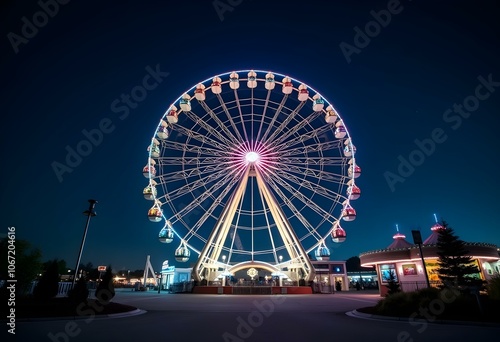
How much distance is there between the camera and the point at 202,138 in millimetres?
28094

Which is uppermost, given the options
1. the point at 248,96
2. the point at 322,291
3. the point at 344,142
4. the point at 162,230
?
the point at 248,96

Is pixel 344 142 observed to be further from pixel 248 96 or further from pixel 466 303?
pixel 466 303

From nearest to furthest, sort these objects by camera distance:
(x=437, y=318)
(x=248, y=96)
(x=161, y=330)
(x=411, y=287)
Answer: (x=161, y=330) < (x=437, y=318) < (x=411, y=287) < (x=248, y=96)

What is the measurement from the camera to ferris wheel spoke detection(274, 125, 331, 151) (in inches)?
1144

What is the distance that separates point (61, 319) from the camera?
31.6 feet

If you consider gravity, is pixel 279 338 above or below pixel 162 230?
below

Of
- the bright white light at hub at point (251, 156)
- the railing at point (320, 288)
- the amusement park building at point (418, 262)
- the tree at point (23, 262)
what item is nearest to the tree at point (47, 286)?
the tree at point (23, 262)

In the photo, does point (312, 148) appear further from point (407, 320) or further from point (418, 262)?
point (407, 320)

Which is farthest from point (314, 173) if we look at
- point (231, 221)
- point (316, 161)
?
point (231, 221)

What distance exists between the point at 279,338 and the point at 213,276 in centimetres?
2990

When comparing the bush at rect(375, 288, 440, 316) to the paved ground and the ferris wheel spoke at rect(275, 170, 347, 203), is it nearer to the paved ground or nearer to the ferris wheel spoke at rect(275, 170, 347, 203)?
the paved ground

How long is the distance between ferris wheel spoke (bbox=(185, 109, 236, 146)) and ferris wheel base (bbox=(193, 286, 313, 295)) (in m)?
16.5

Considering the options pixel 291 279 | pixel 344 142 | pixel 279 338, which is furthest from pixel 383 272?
pixel 279 338
